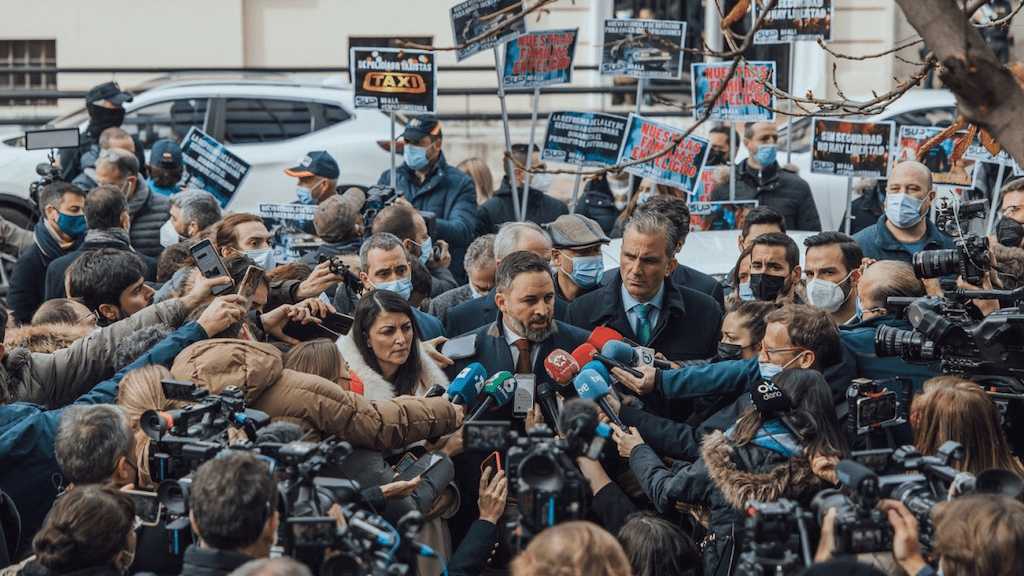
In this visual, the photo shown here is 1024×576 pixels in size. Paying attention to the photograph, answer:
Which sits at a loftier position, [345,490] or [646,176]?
[646,176]

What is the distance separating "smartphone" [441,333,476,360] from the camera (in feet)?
23.7

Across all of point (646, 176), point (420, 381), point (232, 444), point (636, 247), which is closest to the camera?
point (232, 444)

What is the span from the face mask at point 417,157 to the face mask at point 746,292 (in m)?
3.86

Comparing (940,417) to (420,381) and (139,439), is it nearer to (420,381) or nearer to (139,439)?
(420,381)

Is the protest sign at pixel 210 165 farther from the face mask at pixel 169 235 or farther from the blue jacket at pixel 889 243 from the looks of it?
the blue jacket at pixel 889 243

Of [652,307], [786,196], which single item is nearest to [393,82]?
[786,196]

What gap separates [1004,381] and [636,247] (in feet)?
7.04

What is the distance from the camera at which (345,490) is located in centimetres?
526

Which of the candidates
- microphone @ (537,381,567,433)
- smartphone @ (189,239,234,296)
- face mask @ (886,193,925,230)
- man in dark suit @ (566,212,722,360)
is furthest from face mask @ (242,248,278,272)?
face mask @ (886,193,925,230)

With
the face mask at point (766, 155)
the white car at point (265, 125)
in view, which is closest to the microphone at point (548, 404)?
the face mask at point (766, 155)

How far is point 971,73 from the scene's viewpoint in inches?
190

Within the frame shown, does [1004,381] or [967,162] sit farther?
[967,162]

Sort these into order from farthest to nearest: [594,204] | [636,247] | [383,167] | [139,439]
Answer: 1. [383,167]
2. [594,204]
3. [636,247]
4. [139,439]

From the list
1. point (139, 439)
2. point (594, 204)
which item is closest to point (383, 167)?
point (594, 204)
